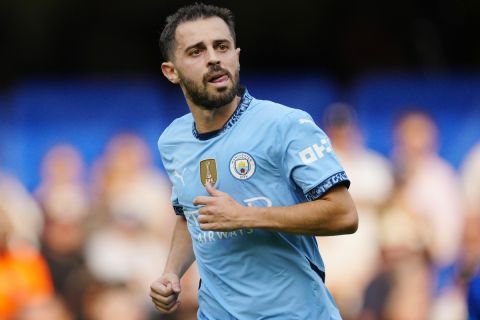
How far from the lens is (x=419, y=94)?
11.8 m

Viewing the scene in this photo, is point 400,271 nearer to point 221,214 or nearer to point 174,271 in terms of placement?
point 174,271

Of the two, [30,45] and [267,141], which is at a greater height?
[30,45]

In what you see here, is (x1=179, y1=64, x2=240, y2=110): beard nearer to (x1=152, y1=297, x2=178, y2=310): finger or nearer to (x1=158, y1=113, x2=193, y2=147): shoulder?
(x1=158, y1=113, x2=193, y2=147): shoulder

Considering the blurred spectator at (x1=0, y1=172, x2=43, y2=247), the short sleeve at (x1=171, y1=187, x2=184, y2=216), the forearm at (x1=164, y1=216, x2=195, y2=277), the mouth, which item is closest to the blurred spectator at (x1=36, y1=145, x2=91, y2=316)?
the blurred spectator at (x1=0, y1=172, x2=43, y2=247)

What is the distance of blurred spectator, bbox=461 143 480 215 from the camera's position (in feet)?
36.7

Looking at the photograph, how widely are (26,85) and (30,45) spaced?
3031 millimetres

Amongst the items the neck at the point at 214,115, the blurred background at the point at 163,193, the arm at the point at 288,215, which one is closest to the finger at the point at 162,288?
the arm at the point at 288,215

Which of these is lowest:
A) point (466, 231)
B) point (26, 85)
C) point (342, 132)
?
point (466, 231)

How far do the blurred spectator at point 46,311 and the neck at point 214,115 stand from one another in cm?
656

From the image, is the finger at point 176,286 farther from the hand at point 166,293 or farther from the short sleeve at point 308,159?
the short sleeve at point 308,159

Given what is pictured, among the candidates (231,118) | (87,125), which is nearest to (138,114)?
(87,125)

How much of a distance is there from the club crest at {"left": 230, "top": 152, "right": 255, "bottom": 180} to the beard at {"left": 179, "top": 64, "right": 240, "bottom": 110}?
0.28 meters

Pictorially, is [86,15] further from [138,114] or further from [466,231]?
[466,231]

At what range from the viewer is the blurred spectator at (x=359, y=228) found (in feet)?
36.8
